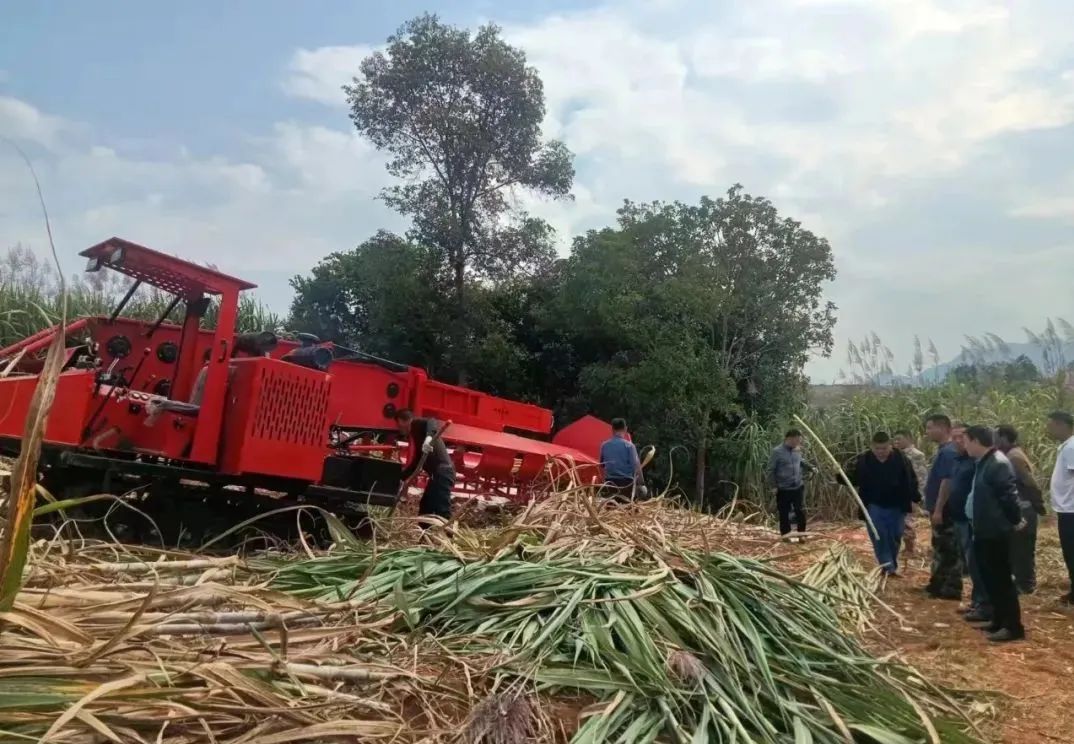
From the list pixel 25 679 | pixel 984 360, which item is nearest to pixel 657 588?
pixel 25 679

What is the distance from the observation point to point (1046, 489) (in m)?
12.7

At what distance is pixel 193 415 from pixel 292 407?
0.72 m

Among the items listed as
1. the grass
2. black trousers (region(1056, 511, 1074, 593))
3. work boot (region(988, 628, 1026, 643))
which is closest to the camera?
work boot (region(988, 628, 1026, 643))

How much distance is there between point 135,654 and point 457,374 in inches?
536

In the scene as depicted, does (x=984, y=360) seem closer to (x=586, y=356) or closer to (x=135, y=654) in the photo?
(x=586, y=356)

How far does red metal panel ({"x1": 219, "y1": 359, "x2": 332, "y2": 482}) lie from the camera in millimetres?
6723

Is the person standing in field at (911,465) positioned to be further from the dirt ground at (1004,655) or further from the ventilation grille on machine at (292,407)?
the ventilation grille on machine at (292,407)

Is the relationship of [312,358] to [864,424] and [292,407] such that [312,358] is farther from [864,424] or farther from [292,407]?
[864,424]

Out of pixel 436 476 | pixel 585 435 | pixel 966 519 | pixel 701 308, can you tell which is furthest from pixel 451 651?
pixel 701 308

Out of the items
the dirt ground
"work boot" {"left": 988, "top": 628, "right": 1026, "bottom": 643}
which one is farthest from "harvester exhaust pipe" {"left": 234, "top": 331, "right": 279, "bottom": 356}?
"work boot" {"left": 988, "top": 628, "right": 1026, "bottom": 643}

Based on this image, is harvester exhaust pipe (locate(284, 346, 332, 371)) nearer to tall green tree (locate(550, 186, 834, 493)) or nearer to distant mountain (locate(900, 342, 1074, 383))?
tall green tree (locate(550, 186, 834, 493))

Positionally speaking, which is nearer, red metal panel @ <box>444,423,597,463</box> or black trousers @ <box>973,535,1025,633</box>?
black trousers @ <box>973,535,1025,633</box>

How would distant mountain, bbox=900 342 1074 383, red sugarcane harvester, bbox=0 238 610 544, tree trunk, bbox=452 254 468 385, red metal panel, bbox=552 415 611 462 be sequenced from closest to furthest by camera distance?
red sugarcane harvester, bbox=0 238 610 544, red metal panel, bbox=552 415 611 462, tree trunk, bbox=452 254 468 385, distant mountain, bbox=900 342 1074 383

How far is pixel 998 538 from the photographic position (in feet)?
19.7
